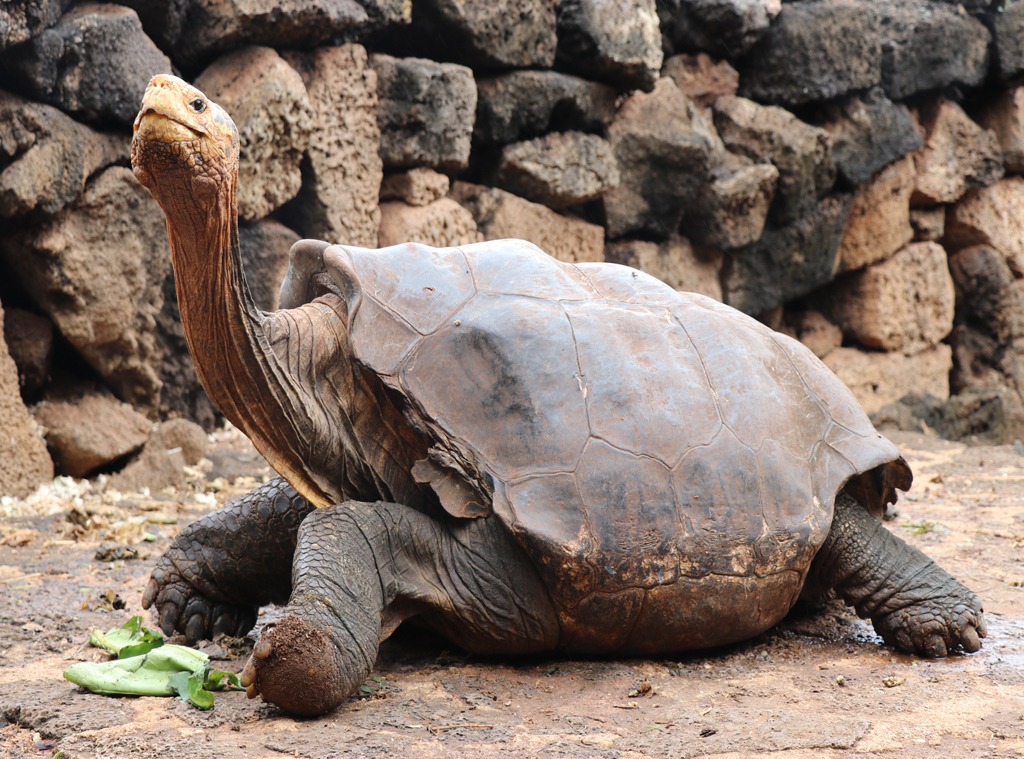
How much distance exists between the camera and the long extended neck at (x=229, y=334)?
233 cm

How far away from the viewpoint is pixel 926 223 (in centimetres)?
904

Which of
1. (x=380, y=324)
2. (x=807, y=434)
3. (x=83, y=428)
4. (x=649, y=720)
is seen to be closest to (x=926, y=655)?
(x=807, y=434)

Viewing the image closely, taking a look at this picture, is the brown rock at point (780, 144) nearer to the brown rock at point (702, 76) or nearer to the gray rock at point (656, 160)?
the brown rock at point (702, 76)

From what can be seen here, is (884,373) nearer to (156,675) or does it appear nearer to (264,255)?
(264,255)

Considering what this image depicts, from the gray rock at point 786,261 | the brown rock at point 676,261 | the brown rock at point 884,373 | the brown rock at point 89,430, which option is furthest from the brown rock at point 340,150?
the brown rock at point 884,373

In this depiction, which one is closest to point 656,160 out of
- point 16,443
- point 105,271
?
point 105,271

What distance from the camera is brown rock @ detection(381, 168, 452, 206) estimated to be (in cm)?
613

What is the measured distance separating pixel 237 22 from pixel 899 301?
19.0ft

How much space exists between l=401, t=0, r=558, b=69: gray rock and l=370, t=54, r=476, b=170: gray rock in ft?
0.70

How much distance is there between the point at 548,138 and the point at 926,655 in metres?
4.49

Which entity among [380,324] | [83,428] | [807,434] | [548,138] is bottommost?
[83,428]

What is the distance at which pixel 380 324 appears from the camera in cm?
274

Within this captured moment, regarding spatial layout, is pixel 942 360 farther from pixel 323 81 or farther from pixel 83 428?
pixel 83 428

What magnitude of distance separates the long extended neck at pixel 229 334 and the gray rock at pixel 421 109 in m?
3.46
